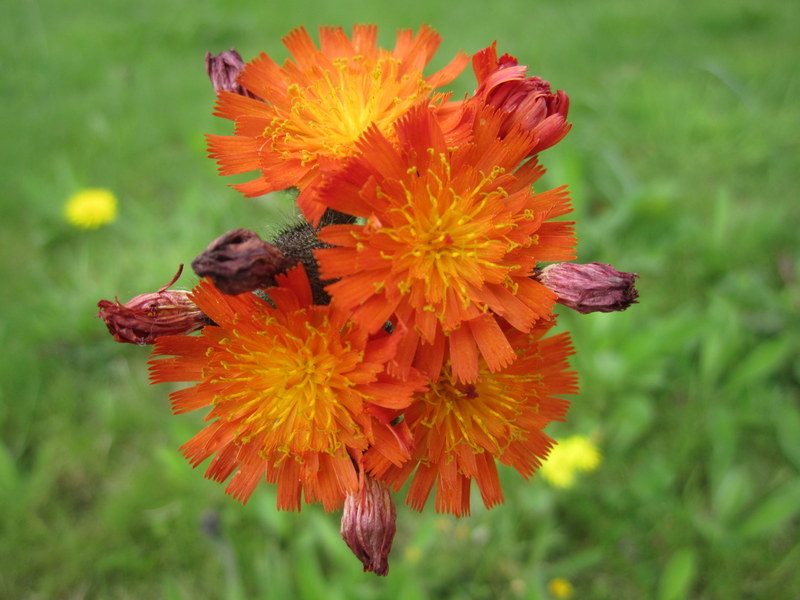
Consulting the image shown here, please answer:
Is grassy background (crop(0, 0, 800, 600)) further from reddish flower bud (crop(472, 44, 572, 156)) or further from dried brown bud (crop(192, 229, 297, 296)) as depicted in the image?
reddish flower bud (crop(472, 44, 572, 156))

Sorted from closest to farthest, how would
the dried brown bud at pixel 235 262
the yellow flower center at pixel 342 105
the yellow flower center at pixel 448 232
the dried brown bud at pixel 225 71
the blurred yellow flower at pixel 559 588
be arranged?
the dried brown bud at pixel 235 262 → the yellow flower center at pixel 448 232 → the yellow flower center at pixel 342 105 → the dried brown bud at pixel 225 71 → the blurred yellow flower at pixel 559 588

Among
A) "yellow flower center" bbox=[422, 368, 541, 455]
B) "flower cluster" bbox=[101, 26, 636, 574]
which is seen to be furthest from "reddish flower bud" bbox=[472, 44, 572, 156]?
"yellow flower center" bbox=[422, 368, 541, 455]

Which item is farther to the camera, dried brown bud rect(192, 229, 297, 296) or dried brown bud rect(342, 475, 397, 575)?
dried brown bud rect(342, 475, 397, 575)

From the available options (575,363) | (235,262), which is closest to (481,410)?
(235,262)

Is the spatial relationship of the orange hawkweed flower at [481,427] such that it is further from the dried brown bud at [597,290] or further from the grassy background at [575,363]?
the grassy background at [575,363]

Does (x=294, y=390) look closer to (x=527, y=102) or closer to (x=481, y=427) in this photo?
(x=481, y=427)

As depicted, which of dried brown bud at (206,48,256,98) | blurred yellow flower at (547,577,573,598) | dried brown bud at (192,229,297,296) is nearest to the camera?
dried brown bud at (192,229,297,296)

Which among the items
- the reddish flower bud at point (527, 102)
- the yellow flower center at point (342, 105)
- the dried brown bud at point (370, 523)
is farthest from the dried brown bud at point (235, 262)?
the reddish flower bud at point (527, 102)
